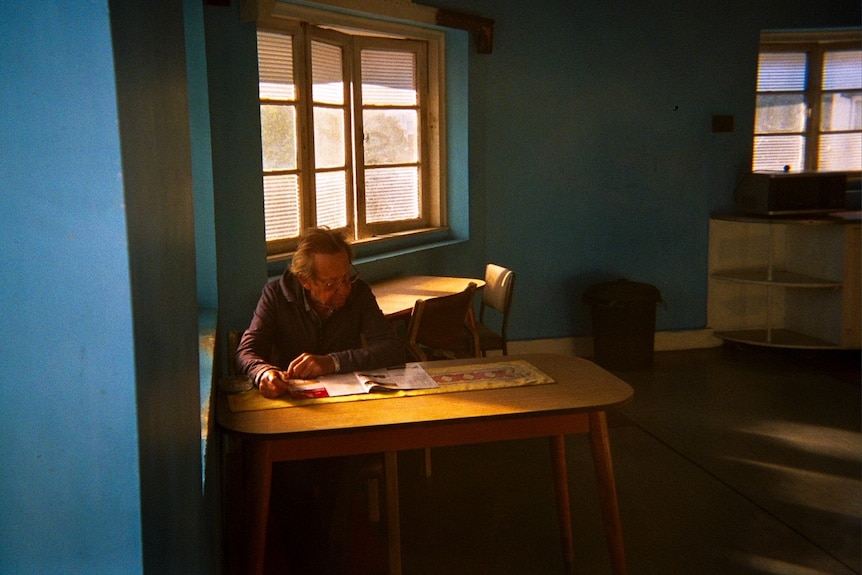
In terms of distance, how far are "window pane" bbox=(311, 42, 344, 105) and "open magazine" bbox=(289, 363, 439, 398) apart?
2.43 metres

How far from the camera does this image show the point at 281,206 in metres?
4.81

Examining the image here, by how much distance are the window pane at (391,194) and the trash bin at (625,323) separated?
144cm

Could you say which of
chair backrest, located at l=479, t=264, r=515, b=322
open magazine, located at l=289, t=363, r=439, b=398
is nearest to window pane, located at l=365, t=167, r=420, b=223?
chair backrest, located at l=479, t=264, r=515, b=322

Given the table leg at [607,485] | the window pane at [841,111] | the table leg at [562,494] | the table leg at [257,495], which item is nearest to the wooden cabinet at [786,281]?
the window pane at [841,111]

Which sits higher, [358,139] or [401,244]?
[358,139]

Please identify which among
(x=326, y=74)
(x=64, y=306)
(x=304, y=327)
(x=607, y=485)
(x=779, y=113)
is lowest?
(x=607, y=485)

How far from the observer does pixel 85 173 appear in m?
0.95

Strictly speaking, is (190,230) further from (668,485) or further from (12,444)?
(668,485)

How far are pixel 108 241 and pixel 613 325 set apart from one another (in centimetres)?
544

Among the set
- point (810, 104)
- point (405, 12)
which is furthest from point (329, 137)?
point (810, 104)

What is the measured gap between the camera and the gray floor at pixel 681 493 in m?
3.32

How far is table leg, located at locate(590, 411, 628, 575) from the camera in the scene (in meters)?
2.82

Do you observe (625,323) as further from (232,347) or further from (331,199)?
(232,347)

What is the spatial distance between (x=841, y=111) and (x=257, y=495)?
6.21 m
